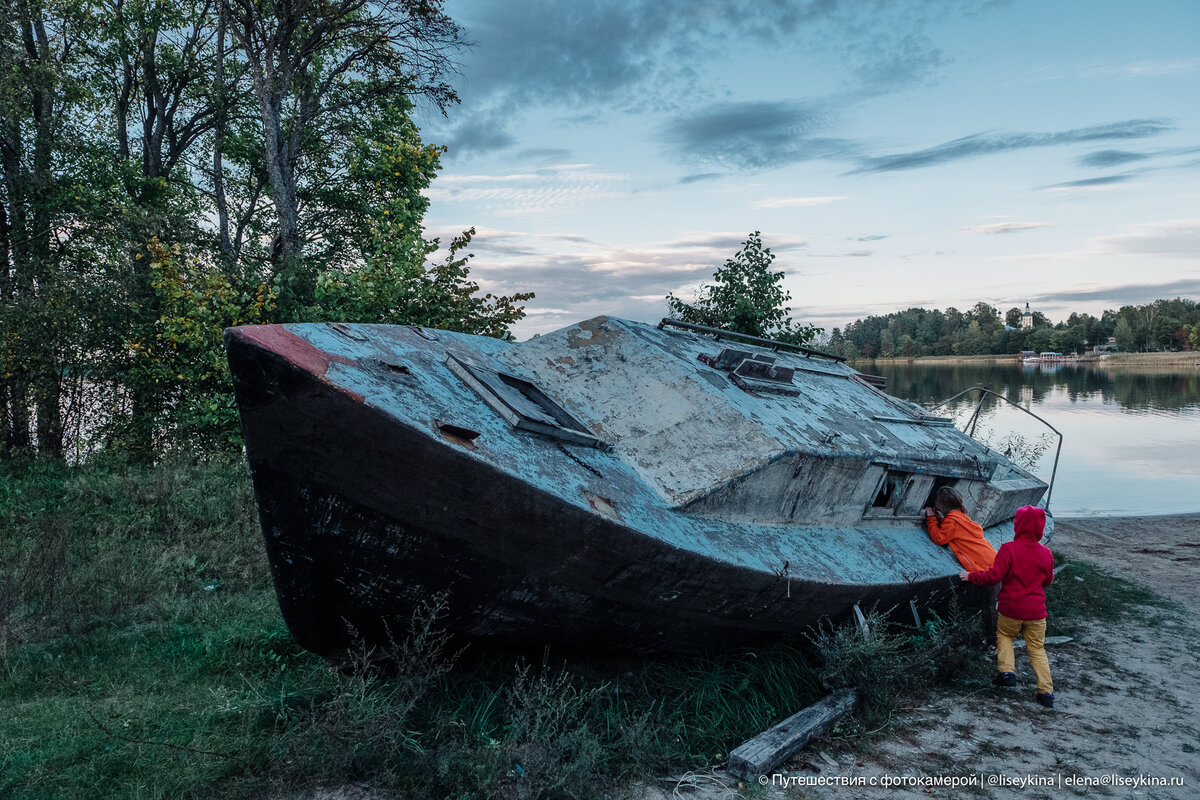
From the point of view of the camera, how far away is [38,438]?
10.4m

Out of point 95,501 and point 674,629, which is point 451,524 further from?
point 95,501

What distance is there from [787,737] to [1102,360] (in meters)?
83.5

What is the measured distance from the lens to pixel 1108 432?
28.8 meters

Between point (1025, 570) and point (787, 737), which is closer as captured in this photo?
point (787, 737)

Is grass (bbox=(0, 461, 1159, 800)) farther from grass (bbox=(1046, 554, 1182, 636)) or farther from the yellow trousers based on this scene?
grass (bbox=(1046, 554, 1182, 636))

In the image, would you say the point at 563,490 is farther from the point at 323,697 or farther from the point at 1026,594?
the point at 1026,594

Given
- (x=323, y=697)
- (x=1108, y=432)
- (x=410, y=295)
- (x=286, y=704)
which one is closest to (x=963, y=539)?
(x=323, y=697)

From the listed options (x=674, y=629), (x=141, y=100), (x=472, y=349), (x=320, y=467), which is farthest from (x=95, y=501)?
(x=141, y=100)

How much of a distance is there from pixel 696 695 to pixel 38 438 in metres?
10.2

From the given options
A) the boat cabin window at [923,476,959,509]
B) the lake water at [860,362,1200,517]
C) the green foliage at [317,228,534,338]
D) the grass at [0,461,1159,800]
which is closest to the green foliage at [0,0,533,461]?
the green foliage at [317,228,534,338]

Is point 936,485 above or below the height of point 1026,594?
above

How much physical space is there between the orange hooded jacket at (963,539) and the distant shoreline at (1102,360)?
57.6m

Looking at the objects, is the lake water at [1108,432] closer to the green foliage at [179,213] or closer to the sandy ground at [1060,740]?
the sandy ground at [1060,740]

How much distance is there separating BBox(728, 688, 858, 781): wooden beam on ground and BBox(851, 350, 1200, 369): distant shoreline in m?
59.9
